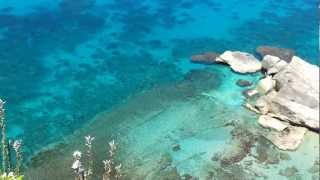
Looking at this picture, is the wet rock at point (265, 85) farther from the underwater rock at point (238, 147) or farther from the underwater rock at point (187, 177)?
the underwater rock at point (187, 177)

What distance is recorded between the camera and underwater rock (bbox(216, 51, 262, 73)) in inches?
1027

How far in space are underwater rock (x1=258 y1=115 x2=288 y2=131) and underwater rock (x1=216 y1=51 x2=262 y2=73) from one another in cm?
423

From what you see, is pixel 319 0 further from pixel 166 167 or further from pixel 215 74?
pixel 166 167

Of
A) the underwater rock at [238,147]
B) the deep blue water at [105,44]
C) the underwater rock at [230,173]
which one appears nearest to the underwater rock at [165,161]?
the underwater rock at [230,173]

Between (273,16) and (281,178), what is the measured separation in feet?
50.6

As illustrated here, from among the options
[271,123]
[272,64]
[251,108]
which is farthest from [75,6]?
[271,123]

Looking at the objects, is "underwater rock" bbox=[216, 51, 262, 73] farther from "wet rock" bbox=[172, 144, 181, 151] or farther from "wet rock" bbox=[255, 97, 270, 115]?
"wet rock" bbox=[172, 144, 181, 151]

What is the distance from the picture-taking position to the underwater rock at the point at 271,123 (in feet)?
71.3

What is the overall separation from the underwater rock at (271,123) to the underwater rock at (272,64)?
3.67 meters

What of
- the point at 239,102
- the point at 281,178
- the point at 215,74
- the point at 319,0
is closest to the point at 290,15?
the point at 319,0

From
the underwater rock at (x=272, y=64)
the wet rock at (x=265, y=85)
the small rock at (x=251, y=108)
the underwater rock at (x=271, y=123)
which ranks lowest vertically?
the underwater rock at (x=271, y=123)

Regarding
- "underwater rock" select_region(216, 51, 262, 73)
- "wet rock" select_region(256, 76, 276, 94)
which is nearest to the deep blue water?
"underwater rock" select_region(216, 51, 262, 73)

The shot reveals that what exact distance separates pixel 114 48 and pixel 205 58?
5118 millimetres

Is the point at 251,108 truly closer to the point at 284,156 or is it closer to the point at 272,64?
the point at 284,156
